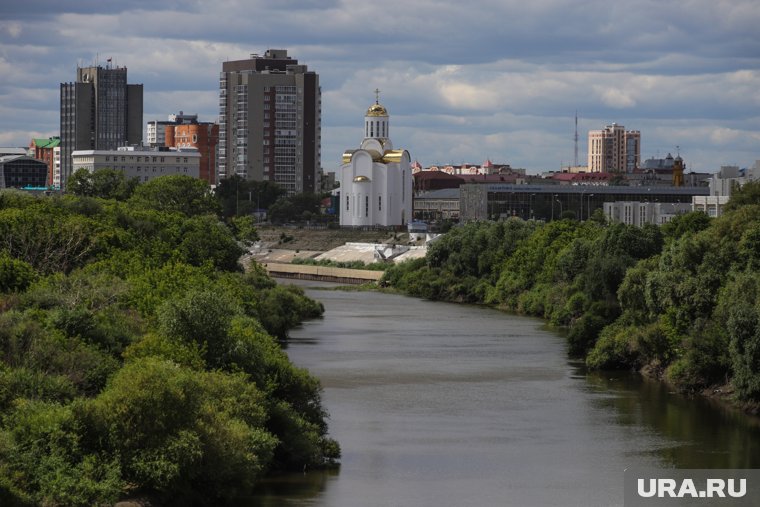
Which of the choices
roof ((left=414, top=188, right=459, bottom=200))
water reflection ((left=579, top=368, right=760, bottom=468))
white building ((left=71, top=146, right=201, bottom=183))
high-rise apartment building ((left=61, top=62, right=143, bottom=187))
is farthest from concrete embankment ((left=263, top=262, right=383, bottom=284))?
high-rise apartment building ((left=61, top=62, right=143, bottom=187))

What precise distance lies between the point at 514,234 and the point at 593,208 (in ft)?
165

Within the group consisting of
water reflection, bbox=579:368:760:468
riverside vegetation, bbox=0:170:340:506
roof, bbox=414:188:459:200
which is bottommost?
water reflection, bbox=579:368:760:468

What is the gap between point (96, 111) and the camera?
147250mm

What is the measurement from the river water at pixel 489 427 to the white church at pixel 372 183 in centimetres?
5762

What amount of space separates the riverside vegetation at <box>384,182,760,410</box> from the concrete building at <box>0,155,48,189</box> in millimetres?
73939

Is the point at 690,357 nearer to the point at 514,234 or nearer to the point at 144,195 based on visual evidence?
the point at 514,234

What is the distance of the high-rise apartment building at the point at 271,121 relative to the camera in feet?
427

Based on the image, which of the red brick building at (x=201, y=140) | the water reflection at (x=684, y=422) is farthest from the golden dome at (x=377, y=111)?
the water reflection at (x=684, y=422)

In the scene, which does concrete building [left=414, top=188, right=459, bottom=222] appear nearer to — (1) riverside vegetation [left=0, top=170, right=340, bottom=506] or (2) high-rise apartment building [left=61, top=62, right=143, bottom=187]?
(2) high-rise apartment building [left=61, top=62, right=143, bottom=187]

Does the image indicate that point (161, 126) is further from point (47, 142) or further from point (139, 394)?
point (139, 394)

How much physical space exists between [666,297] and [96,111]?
11499 cm

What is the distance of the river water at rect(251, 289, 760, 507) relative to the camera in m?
24.4

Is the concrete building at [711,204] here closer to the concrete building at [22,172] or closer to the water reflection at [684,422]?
the water reflection at [684,422]

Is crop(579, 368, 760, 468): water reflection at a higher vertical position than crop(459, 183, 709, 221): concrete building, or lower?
lower
